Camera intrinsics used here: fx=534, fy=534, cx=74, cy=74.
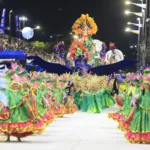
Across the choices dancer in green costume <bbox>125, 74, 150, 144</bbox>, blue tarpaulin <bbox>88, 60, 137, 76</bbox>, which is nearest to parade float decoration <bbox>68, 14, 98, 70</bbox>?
blue tarpaulin <bbox>88, 60, 137, 76</bbox>

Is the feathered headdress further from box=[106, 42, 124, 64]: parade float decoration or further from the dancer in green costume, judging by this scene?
the dancer in green costume

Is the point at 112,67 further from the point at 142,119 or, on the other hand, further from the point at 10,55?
the point at 142,119

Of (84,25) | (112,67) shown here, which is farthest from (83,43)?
(112,67)

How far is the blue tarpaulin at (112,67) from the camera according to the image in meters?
29.9

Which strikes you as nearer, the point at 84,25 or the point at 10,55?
the point at 10,55

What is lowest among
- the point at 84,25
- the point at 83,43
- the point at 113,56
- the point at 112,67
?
the point at 112,67

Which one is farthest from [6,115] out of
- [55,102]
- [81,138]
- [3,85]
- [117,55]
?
[117,55]

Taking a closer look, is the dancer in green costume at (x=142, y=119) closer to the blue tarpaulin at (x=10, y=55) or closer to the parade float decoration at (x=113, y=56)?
the blue tarpaulin at (x=10, y=55)

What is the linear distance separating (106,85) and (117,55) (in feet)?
28.6

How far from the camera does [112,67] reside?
30.9 metres

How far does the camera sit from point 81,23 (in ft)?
118

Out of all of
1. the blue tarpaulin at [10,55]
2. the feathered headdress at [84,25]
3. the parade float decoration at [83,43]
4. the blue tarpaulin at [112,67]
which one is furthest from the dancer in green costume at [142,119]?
the feathered headdress at [84,25]

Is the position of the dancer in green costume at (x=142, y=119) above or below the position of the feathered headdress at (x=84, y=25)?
below

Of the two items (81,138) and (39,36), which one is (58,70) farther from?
(39,36)
